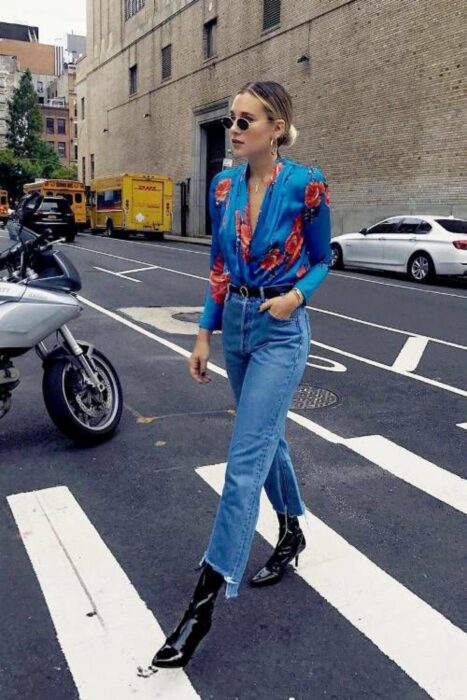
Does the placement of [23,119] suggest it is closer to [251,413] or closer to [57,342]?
[57,342]

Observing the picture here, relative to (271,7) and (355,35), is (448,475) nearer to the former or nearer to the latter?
(355,35)

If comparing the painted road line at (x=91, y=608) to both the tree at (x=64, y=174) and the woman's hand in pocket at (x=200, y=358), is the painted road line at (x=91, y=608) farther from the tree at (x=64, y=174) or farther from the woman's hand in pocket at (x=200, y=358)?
the tree at (x=64, y=174)

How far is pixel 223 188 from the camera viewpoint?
290 cm

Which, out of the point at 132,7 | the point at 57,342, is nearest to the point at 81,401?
the point at 57,342

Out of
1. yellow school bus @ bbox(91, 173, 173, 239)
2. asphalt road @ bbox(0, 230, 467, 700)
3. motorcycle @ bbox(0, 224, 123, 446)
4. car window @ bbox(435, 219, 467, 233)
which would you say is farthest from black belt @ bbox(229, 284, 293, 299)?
yellow school bus @ bbox(91, 173, 173, 239)

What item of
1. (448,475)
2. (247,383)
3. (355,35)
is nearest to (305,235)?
(247,383)

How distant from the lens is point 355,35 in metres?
26.5

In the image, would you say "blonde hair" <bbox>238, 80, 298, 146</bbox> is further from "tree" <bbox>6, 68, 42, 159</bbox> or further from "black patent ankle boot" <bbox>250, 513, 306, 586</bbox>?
"tree" <bbox>6, 68, 42, 159</bbox>

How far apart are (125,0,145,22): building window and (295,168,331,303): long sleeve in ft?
158

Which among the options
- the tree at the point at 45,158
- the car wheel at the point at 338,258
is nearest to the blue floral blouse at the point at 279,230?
the car wheel at the point at 338,258

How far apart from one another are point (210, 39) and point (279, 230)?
38.5m

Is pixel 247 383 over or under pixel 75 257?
over

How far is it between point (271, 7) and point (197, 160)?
396 inches

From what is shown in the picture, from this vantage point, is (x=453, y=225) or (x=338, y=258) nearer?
(x=453, y=225)
